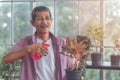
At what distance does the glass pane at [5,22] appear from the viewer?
10.3 ft

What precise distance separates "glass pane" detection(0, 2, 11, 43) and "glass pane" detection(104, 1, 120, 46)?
1244mm

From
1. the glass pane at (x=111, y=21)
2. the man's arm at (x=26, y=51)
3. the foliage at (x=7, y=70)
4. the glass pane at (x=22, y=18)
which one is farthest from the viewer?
the glass pane at (x=22, y=18)

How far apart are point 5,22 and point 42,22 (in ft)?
6.95

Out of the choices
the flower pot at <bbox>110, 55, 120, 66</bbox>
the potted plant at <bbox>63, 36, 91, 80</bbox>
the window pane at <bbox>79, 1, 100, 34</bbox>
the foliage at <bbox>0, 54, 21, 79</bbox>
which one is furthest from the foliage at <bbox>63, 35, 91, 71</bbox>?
the window pane at <bbox>79, 1, 100, 34</bbox>

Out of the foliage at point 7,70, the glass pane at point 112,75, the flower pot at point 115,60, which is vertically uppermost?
the flower pot at point 115,60

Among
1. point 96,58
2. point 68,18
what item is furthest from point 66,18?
point 96,58

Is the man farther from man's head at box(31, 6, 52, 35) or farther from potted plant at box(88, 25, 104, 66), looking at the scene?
potted plant at box(88, 25, 104, 66)

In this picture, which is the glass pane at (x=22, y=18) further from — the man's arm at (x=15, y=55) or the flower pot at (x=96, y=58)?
the man's arm at (x=15, y=55)

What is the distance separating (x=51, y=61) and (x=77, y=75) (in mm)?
155

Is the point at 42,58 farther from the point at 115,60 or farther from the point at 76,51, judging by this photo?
the point at 115,60

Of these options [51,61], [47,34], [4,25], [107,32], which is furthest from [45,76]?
[4,25]

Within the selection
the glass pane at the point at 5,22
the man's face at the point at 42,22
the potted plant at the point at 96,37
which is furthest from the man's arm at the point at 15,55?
the glass pane at the point at 5,22

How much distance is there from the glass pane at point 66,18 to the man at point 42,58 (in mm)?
1872

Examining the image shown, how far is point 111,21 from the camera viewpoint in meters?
2.97
